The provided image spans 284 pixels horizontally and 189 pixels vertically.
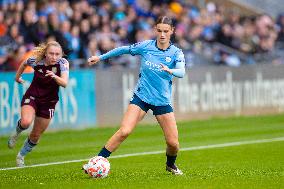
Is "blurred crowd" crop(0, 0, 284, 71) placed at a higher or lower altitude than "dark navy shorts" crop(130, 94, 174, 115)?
higher

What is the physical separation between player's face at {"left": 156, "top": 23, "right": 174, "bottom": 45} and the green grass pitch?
2.07 meters

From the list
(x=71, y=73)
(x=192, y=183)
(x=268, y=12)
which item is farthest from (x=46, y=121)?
(x=268, y=12)

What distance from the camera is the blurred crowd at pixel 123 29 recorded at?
2427 centimetres

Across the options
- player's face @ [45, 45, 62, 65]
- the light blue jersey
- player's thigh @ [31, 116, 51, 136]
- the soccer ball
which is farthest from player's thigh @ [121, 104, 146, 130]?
player's thigh @ [31, 116, 51, 136]

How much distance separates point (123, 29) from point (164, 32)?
573 inches

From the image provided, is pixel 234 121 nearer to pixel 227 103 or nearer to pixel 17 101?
pixel 227 103

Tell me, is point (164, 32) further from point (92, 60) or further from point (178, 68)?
point (92, 60)

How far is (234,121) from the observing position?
27.2 m

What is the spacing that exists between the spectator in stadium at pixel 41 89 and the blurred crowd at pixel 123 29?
16.2ft

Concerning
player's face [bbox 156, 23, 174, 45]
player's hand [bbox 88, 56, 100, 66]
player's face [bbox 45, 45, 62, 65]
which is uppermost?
player's face [bbox 156, 23, 174, 45]

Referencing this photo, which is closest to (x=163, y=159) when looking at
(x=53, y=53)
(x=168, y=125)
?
(x=53, y=53)

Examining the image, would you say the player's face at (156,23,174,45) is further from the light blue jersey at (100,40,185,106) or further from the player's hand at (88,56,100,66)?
the player's hand at (88,56,100,66)

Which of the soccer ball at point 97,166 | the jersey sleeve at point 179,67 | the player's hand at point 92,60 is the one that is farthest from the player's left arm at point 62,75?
the jersey sleeve at point 179,67

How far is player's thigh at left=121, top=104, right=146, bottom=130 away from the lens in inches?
518
